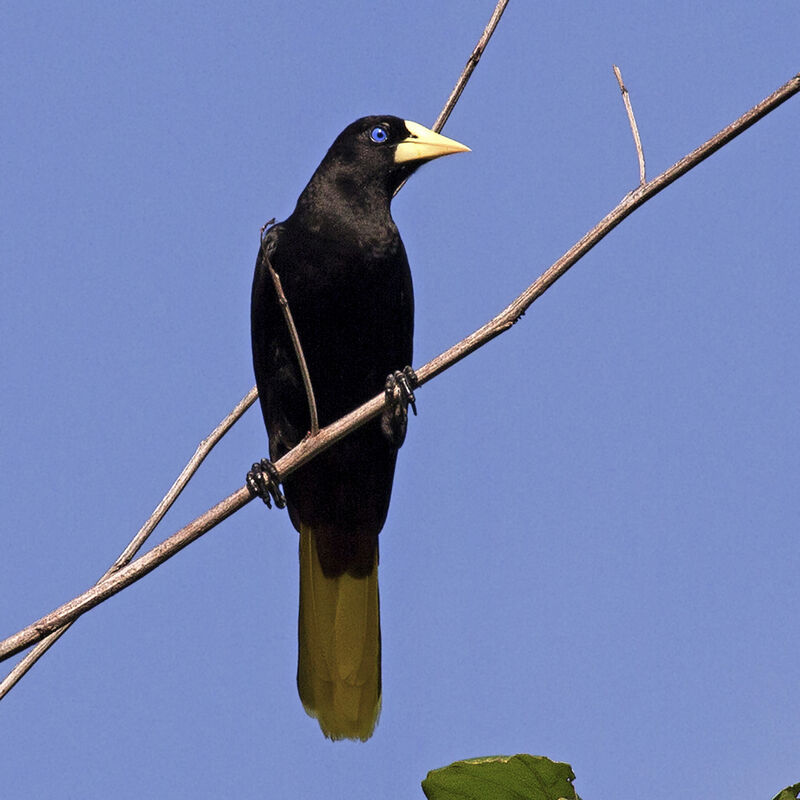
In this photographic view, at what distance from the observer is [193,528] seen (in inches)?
95.2

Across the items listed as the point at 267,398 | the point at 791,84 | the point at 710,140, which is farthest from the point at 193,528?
the point at 267,398

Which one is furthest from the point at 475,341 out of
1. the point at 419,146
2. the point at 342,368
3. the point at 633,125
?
the point at 419,146

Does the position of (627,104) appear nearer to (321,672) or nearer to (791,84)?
(791,84)

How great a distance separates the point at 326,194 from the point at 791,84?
7.27 ft

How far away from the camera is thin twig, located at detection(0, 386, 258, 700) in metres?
2.32

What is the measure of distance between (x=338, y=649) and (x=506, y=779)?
2491mm

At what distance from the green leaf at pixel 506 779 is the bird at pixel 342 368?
2.02 meters

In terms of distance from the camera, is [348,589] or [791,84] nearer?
[791,84]

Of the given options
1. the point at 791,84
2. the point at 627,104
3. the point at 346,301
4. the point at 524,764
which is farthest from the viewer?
the point at 346,301

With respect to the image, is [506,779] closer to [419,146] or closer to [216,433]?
[216,433]

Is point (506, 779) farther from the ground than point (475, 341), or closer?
closer

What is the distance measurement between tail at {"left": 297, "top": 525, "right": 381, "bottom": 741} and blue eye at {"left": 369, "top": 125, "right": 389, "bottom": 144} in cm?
148

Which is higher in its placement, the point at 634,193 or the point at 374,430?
the point at 374,430

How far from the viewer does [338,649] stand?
14.0 ft
